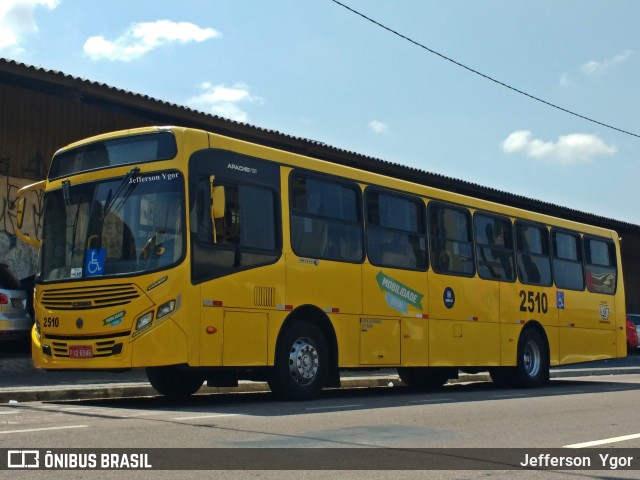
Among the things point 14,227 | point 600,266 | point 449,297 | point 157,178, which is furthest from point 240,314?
point 600,266

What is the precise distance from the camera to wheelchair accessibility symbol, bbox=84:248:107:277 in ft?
36.8

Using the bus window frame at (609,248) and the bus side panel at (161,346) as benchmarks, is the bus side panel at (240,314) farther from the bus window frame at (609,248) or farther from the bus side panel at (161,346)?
the bus window frame at (609,248)

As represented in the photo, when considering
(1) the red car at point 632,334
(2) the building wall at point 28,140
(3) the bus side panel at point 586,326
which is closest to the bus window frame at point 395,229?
(3) the bus side panel at point 586,326

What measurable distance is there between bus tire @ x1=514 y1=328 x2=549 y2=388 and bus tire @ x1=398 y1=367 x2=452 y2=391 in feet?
4.71

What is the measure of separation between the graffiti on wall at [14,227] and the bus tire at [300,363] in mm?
8745

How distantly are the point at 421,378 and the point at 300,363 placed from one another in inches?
239

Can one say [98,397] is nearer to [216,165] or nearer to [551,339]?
[216,165]

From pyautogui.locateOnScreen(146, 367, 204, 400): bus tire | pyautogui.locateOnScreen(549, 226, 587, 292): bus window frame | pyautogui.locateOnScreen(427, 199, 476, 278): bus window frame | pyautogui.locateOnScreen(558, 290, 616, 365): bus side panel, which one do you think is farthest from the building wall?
pyautogui.locateOnScreen(558, 290, 616, 365): bus side panel

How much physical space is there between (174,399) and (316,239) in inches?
122

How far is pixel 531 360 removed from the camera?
1805 cm

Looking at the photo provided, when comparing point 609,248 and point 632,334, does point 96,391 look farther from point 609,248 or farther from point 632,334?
point 632,334

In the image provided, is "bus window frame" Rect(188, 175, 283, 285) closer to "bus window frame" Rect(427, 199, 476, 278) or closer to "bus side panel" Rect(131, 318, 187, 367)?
"bus side panel" Rect(131, 318, 187, 367)

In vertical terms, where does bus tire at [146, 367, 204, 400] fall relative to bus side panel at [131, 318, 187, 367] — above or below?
below

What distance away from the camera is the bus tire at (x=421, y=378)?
17.0m
